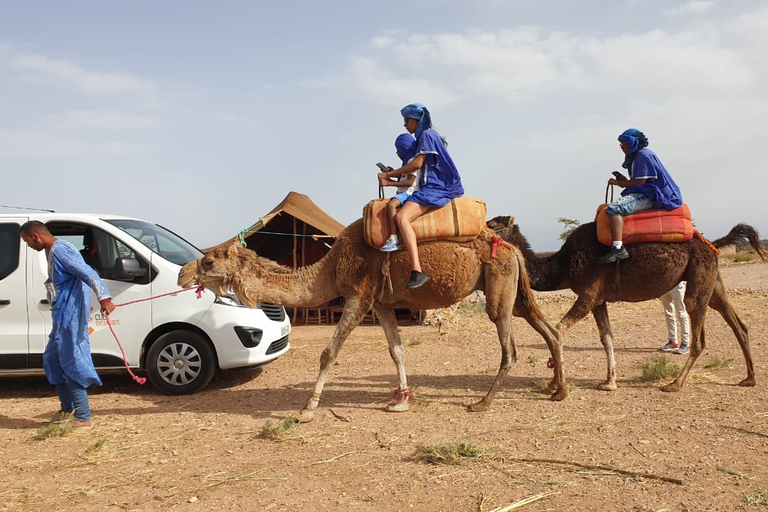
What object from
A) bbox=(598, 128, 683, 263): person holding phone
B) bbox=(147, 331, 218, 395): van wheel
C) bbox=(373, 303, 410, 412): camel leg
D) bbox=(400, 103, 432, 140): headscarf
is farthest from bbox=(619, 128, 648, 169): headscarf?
bbox=(147, 331, 218, 395): van wheel

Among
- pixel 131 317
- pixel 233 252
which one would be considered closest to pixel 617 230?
pixel 233 252

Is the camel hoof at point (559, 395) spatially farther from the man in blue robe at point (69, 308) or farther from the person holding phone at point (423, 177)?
the man in blue robe at point (69, 308)

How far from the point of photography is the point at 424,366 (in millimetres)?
8586

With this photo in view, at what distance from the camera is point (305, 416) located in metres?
5.80

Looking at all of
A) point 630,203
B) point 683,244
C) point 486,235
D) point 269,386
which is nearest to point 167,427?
point 269,386

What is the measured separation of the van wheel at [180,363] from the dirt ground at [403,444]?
0.60 ft

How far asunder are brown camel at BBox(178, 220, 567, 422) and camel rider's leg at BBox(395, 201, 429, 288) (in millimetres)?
161

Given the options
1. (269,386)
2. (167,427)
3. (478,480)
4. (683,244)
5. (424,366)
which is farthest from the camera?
(424,366)

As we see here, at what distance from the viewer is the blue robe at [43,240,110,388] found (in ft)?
18.0

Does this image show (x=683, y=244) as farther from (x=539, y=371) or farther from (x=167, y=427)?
(x=167, y=427)

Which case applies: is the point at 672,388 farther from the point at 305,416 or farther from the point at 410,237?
the point at 305,416

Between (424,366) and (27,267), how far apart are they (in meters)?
5.36

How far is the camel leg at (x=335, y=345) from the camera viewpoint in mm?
5867

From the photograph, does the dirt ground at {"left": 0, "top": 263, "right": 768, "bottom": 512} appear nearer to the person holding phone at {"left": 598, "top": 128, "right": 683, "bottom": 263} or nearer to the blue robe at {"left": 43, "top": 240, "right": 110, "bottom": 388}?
the blue robe at {"left": 43, "top": 240, "right": 110, "bottom": 388}
